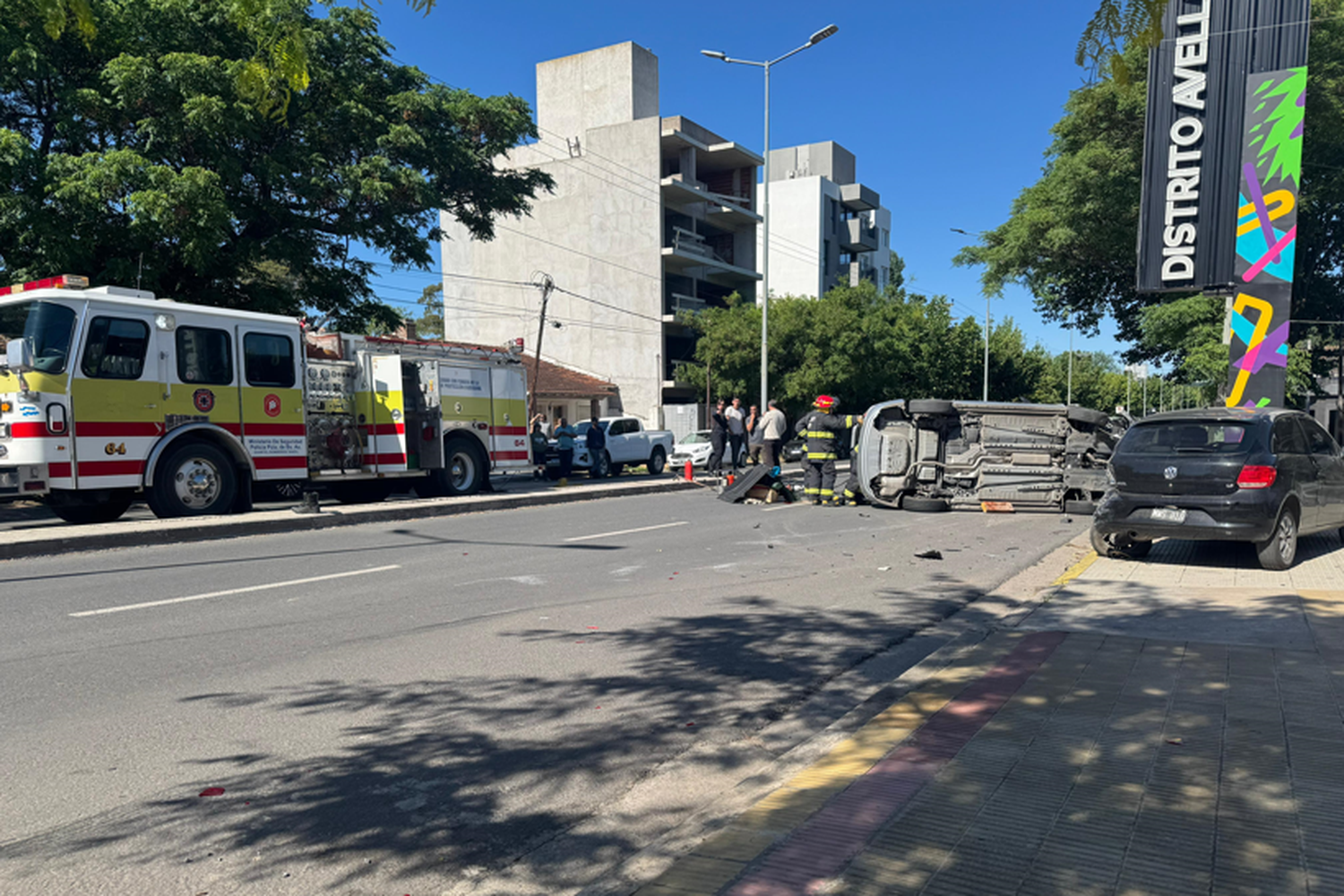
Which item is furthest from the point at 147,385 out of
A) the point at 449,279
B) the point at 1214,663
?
the point at 449,279

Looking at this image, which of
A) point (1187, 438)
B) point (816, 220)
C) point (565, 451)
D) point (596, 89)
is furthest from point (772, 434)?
point (816, 220)

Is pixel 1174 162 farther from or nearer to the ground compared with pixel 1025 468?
farther from the ground

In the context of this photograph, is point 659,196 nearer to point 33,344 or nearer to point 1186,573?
point 33,344

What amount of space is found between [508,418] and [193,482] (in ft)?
21.0

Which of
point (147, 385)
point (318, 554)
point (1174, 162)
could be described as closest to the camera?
point (318, 554)

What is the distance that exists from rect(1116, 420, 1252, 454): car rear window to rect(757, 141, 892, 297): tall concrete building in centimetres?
4060

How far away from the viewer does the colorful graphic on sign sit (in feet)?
45.6

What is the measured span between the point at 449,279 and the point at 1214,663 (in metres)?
47.0

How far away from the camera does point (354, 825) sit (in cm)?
343

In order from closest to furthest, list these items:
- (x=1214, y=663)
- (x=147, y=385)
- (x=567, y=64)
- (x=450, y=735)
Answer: (x=450, y=735) → (x=1214, y=663) → (x=147, y=385) → (x=567, y=64)

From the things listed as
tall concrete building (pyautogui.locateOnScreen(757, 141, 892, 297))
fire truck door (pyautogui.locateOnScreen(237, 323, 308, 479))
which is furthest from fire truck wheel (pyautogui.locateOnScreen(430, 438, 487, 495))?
tall concrete building (pyautogui.locateOnScreen(757, 141, 892, 297))

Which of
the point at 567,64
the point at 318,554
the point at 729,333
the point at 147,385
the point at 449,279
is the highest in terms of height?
the point at 567,64

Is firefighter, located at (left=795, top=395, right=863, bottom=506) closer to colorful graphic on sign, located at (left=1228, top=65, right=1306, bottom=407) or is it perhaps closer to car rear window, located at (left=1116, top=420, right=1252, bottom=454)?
colorful graphic on sign, located at (left=1228, top=65, right=1306, bottom=407)

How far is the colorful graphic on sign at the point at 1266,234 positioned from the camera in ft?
45.6
